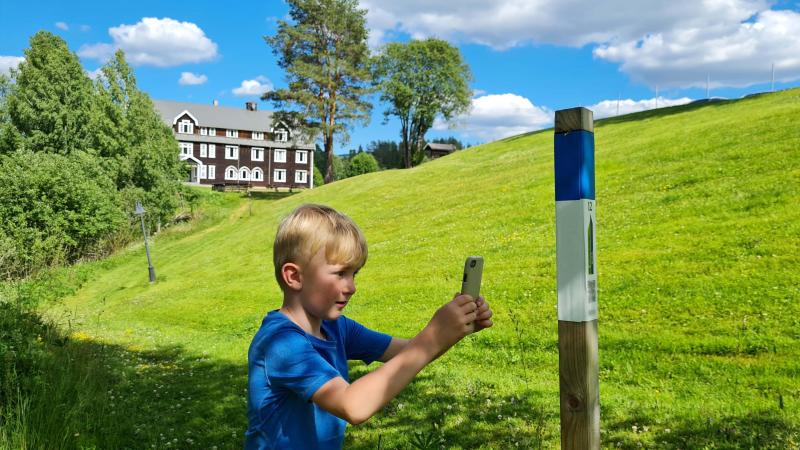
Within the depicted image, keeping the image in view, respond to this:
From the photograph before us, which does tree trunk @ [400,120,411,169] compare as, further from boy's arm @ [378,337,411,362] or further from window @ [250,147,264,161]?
boy's arm @ [378,337,411,362]

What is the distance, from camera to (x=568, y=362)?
2848 millimetres

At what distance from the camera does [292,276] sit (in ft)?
8.36

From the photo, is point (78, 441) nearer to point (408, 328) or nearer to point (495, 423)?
point (495, 423)

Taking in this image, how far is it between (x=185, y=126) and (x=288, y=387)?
88.0m

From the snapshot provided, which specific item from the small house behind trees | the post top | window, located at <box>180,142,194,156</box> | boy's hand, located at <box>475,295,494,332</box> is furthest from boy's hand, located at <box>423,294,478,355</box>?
the small house behind trees

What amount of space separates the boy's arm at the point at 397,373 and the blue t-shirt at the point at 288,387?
0.09 meters

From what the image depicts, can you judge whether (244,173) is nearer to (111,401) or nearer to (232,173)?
(232,173)

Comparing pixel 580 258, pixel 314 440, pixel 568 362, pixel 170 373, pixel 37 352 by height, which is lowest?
pixel 170 373

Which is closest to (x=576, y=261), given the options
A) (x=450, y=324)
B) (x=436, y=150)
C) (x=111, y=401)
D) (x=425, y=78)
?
(x=450, y=324)

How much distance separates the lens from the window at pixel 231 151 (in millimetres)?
85750

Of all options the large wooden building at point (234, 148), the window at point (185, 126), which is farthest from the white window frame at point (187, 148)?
the window at point (185, 126)

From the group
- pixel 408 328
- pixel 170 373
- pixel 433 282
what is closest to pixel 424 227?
pixel 433 282

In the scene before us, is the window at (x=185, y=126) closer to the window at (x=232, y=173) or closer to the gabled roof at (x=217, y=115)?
the gabled roof at (x=217, y=115)

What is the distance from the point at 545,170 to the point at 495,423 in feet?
66.0
